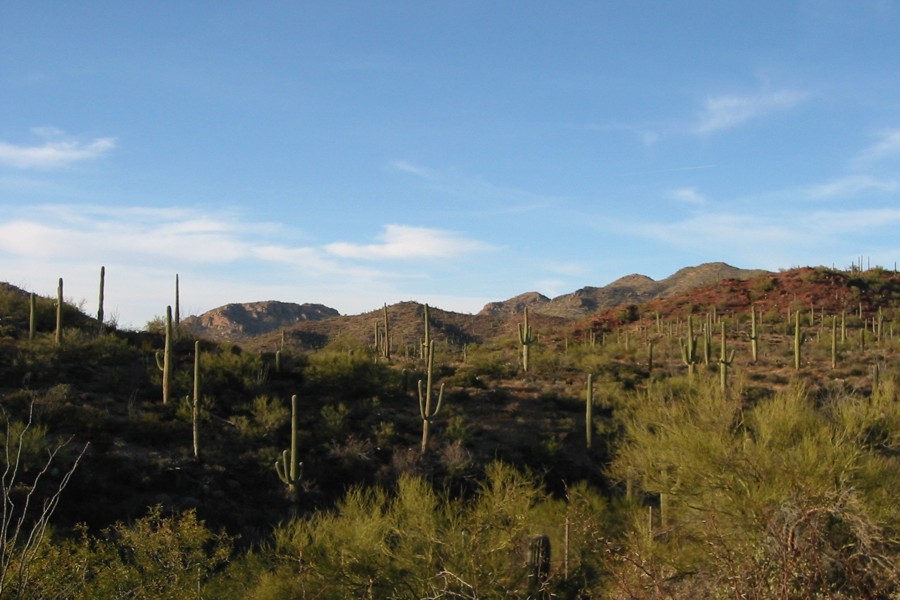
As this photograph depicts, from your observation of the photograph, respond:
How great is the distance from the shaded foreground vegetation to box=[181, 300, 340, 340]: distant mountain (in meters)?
47.1

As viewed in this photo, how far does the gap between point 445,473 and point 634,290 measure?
8340cm

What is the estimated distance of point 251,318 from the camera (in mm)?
89750

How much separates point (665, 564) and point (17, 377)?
2058 centimetres

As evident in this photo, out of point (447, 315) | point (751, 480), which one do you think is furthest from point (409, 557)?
point (447, 315)

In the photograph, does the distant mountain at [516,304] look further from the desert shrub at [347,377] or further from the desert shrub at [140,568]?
the desert shrub at [140,568]

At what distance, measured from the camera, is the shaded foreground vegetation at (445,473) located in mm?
10195

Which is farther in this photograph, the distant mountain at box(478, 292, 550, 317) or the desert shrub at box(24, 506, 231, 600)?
Answer: the distant mountain at box(478, 292, 550, 317)

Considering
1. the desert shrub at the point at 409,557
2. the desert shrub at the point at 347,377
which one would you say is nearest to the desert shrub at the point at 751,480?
the desert shrub at the point at 409,557

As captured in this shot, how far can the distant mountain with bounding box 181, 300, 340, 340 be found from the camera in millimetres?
82188

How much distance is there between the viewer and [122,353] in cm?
2780

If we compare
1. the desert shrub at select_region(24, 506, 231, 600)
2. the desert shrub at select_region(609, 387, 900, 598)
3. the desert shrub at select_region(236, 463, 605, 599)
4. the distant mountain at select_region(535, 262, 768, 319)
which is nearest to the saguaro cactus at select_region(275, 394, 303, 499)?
the desert shrub at select_region(236, 463, 605, 599)

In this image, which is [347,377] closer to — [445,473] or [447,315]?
[445,473]

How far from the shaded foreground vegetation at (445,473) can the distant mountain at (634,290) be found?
5077 centimetres

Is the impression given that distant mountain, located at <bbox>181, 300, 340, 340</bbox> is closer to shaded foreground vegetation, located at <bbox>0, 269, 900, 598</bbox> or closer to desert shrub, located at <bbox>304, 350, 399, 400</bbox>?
shaded foreground vegetation, located at <bbox>0, 269, 900, 598</bbox>
